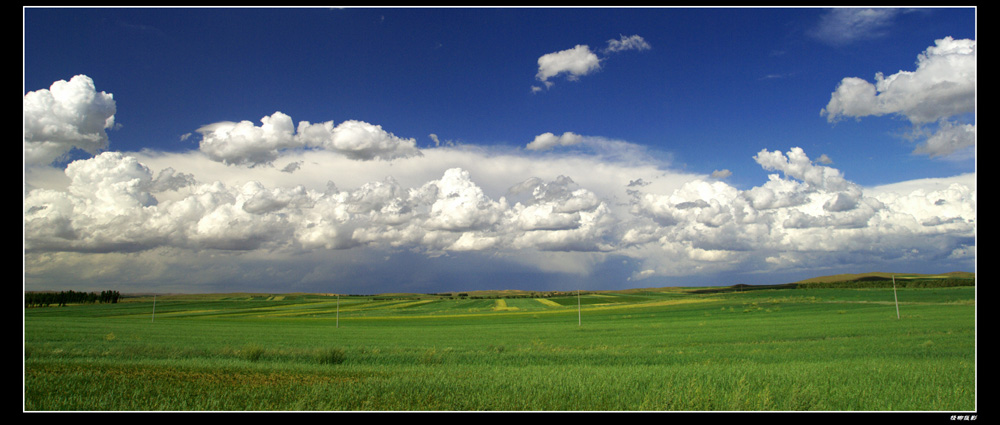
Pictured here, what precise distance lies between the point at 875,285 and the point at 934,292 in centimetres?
2631

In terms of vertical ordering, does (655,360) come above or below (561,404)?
below

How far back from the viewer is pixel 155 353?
70.4 feet

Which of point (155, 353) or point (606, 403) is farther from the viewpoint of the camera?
point (155, 353)

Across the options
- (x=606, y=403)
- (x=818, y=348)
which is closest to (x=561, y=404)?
(x=606, y=403)

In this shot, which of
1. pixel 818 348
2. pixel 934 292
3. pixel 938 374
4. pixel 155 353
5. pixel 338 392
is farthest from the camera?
pixel 934 292

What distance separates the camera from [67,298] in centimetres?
10612

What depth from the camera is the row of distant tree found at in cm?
9231

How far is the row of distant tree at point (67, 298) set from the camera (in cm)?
9231

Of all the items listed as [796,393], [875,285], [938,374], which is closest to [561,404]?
[796,393]

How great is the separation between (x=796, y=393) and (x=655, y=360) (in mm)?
11402
